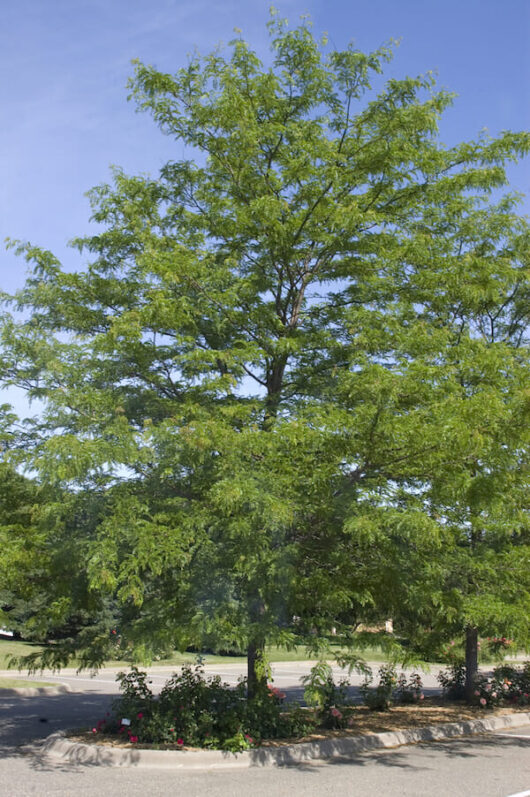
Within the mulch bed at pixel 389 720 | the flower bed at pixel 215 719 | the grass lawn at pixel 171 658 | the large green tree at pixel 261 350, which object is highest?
the large green tree at pixel 261 350

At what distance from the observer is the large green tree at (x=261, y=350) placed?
270 inches

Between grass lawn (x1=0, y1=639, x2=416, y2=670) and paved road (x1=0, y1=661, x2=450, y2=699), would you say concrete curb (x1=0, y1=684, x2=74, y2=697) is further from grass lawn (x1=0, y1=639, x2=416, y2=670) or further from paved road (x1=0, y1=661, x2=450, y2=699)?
grass lawn (x1=0, y1=639, x2=416, y2=670)

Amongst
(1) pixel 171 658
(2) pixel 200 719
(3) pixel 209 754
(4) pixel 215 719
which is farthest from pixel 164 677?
(3) pixel 209 754

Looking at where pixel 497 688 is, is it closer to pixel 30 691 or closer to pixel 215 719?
pixel 215 719

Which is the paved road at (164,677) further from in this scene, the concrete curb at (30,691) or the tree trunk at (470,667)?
the tree trunk at (470,667)

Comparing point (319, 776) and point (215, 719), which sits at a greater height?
point (215, 719)

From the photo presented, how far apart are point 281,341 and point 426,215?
3238 millimetres

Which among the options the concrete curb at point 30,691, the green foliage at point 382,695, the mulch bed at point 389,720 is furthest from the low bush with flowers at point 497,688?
the concrete curb at point 30,691

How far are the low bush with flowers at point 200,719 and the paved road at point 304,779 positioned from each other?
0.82 meters

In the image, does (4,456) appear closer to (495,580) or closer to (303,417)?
(303,417)

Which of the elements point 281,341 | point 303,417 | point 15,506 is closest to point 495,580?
point 303,417

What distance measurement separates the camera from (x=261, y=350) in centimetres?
819

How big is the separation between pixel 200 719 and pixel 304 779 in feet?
6.07

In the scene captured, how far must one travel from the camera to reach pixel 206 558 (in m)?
7.57
